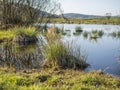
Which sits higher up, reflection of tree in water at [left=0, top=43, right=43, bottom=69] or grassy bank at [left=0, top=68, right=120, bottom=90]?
grassy bank at [left=0, top=68, right=120, bottom=90]

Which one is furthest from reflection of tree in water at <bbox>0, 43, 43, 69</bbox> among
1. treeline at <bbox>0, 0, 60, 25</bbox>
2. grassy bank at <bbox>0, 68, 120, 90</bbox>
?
A: treeline at <bbox>0, 0, 60, 25</bbox>

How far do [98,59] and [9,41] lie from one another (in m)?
8.41

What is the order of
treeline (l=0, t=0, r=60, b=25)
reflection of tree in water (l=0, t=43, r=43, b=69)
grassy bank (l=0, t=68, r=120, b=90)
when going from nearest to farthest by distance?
grassy bank (l=0, t=68, r=120, b=90), reflection of tree in water (l=0, t=43, r=43, b=69), treeline (l=0, t=0, r=60, b=25)

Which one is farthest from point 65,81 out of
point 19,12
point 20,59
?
point 19,12

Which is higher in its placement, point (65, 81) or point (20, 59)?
point (65, 81)

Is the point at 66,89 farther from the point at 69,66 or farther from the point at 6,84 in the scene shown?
the point at 69,66

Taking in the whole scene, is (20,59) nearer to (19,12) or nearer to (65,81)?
(65,81)

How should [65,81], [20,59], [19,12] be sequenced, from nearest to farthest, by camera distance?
[65,81] → [20,59] → [19,12]

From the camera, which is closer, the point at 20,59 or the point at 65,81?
the point at 65,81

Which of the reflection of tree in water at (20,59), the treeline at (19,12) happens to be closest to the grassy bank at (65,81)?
the reflection of tree in water at (20,59)

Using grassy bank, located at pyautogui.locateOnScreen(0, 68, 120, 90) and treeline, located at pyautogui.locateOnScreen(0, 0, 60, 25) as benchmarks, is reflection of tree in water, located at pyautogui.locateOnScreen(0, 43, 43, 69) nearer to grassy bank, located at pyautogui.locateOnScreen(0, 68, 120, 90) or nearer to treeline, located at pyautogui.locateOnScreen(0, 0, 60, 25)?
grassy bank, located at pyautogui.locateOnScreen(0, 68, 120, 90)

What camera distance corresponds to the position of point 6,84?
7.10 meters

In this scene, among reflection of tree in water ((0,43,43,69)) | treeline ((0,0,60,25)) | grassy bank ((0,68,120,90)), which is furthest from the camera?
treeline ((0,0,60,25))

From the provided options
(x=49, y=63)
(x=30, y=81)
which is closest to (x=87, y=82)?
(x=30, y=81)
